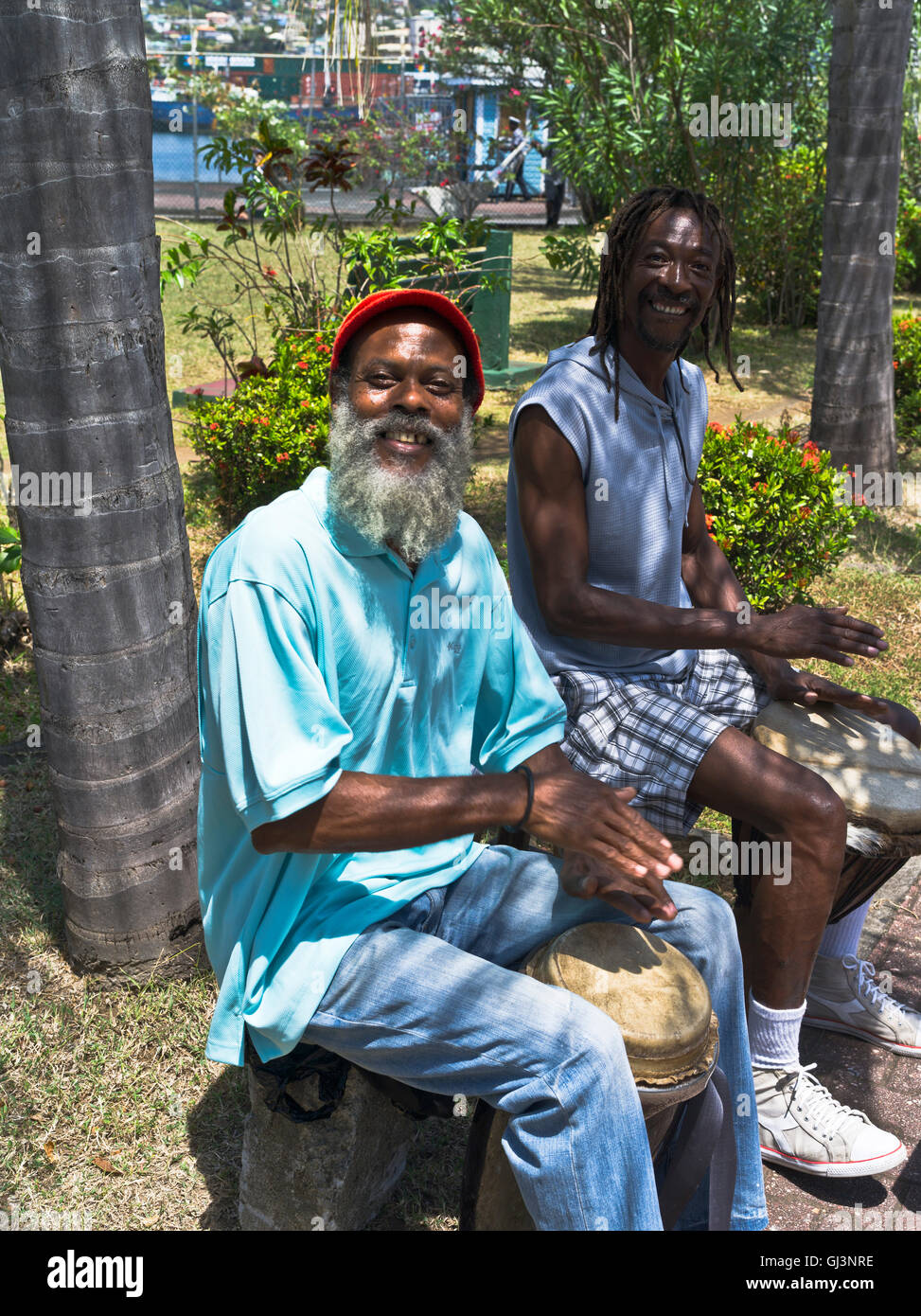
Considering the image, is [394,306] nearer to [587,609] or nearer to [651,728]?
[587,609]

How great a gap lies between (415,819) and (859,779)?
4.49ft

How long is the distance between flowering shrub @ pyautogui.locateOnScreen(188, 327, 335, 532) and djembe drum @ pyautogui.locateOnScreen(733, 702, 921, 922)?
389 cm

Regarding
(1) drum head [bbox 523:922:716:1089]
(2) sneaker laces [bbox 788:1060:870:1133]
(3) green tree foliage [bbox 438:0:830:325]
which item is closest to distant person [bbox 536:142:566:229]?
(3) green tree foliage [bbox 438:0:830:325]

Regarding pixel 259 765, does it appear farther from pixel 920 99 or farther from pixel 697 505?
pixel 920 99

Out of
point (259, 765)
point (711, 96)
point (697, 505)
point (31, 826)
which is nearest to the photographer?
point (259, 765)

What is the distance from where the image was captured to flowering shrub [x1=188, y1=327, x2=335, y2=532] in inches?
259

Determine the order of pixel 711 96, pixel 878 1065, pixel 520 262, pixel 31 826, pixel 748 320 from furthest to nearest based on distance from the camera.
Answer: pixel 520 262
pixel 748 320
pixel 711 96
pixel 31 826
pixel 878 1065

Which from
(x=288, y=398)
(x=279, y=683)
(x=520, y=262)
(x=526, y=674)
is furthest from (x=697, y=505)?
(x=520, y=262)

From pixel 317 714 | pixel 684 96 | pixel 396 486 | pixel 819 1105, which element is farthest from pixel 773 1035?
pixel 684 96

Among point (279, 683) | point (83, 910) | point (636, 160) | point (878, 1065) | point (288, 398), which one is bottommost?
point (878, 1065)

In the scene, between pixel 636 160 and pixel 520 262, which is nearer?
pixel 636 160

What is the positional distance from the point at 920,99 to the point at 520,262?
6.56m

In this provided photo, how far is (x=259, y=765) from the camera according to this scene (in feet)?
6.84

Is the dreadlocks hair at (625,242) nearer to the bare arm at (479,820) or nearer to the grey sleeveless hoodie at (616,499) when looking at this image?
the grey sleeveless hoodie at (616,499)
